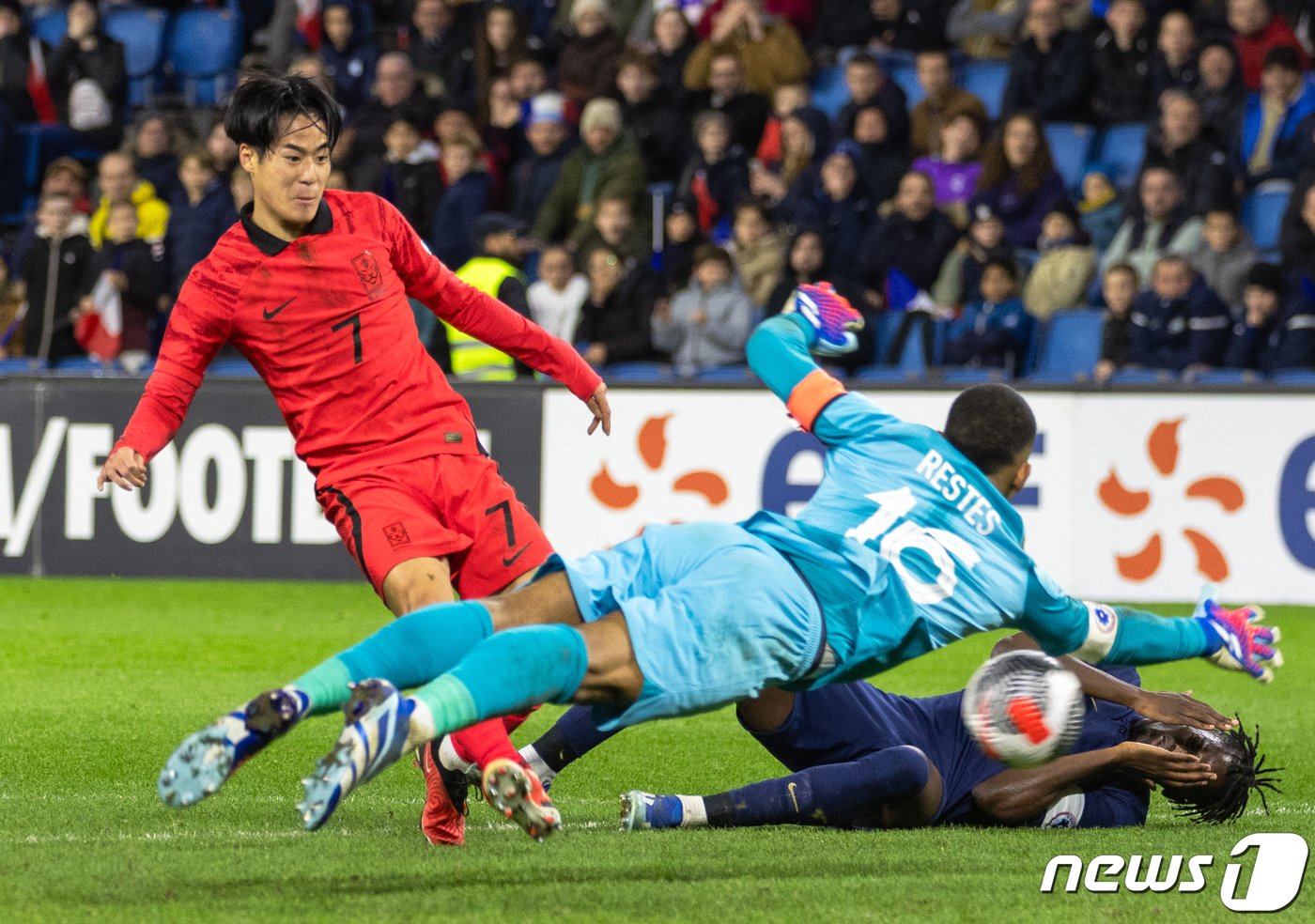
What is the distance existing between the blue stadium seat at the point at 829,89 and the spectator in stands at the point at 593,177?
1.79 metres

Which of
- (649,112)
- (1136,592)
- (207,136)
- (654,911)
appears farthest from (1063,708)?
(207,136)

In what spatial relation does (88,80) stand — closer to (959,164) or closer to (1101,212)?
(959,164)

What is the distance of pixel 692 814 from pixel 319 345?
171 centimetres

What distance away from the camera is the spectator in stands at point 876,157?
45.6 feet

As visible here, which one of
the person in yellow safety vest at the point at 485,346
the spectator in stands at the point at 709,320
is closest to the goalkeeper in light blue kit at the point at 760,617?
the person in yellow safety vest at the point at 485,346

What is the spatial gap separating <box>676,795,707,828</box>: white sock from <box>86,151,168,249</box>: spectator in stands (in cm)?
967

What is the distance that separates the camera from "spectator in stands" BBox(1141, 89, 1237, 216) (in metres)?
12.9

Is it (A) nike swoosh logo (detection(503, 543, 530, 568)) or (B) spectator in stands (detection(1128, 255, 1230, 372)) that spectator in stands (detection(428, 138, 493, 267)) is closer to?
(B) spectator in stands (detection(1128, 255, 1230, 372))

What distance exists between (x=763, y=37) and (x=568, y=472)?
4.96 metres

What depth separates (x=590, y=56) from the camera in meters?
15.1

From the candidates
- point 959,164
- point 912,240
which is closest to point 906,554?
point 912,240

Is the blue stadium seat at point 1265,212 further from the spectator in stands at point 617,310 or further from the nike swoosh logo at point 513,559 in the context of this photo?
the nike swoosh logo at point 513,559

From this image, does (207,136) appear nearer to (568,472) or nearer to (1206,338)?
(568,472)

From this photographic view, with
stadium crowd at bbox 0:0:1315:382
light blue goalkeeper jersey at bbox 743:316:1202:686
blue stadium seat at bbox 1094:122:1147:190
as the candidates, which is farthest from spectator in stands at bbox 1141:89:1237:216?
light blue goalkeeper jersey at bbox 743:316:1202:686
